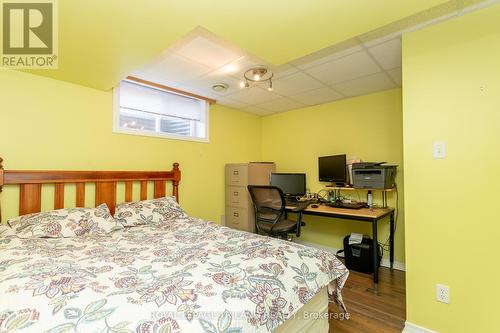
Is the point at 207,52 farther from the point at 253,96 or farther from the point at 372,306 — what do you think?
the point at 372,306

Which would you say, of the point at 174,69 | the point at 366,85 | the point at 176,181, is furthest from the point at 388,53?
the point at 176,181

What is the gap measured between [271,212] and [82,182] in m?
2.10

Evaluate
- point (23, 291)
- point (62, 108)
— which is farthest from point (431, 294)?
point (62, 108)

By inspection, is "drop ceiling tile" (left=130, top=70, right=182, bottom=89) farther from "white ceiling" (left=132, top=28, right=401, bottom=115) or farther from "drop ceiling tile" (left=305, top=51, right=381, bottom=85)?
"drop ceiling tile" (left=305, top=51, right=381, bottom=85)

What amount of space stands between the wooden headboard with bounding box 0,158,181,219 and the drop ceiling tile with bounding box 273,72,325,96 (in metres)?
1.66

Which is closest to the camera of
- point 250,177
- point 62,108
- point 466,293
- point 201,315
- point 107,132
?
point 201,315

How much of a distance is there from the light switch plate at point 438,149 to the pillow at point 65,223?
273 cm

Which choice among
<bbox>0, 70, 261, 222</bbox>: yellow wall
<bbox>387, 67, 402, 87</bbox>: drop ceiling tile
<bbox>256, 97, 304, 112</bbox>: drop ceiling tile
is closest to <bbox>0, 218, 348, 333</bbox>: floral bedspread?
<bbox>0, 70, 261, 222</bbox>: yellow wall

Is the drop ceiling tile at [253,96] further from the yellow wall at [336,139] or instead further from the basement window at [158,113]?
the yellow wall at [336,139]

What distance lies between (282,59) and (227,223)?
260 cm

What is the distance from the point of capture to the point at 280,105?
12.5 ft

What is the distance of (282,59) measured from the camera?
77.8 inches

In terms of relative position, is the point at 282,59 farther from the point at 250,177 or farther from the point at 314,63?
the point at 250,177

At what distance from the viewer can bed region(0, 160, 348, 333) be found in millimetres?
885
